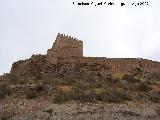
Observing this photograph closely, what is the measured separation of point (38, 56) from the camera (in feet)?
121

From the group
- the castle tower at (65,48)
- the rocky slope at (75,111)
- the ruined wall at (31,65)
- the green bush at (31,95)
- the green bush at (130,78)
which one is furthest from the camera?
the castle tower at (65,48)

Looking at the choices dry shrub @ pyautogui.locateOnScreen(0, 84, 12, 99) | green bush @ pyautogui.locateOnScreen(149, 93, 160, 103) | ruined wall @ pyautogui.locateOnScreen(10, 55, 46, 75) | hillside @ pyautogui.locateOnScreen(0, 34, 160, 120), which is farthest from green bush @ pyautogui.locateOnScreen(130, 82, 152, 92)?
ruined wall @ pyautogui.locateOnScreen(10, 55, 46, 75)

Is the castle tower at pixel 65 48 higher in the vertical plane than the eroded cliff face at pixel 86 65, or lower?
higher

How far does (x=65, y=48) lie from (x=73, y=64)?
222 cm

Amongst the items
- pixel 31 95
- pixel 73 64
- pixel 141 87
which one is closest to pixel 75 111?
pixel 31 95

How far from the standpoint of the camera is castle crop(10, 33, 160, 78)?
118ft

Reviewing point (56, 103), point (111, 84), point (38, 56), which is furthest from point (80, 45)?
point (56, 103)

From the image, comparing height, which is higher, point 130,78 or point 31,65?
point 31,65

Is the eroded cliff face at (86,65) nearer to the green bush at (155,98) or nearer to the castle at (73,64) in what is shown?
the castle at (73,64)

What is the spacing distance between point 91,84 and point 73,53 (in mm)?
8775

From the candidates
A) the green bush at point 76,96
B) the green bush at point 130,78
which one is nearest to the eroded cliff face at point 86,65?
the green bush at point 130,78

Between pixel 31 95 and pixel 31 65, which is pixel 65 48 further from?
pixel 31 95

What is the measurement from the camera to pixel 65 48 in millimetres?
37875

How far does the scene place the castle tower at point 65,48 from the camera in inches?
1441
